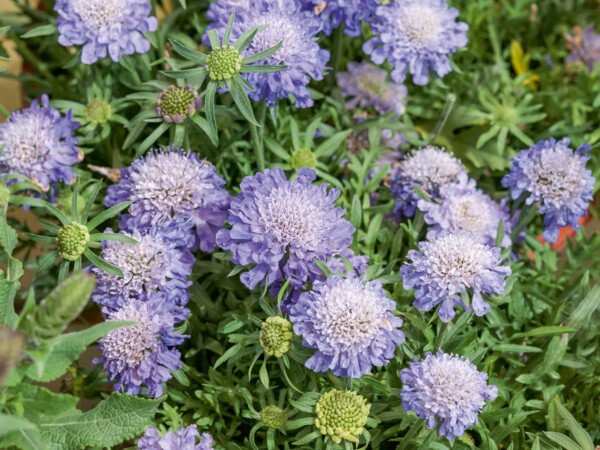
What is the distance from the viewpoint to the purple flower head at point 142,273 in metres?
0.95

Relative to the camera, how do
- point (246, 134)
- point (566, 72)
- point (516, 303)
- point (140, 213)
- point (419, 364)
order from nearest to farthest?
1. point (419, 364)
2. point (140, 213)
3. point (516, 303)
4. point (246, 134)
5. point (566, 72)

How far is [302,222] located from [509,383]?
1.42ft

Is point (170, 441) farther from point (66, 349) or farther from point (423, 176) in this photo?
point (423, 176)

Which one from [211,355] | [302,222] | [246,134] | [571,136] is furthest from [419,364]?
[571,136]

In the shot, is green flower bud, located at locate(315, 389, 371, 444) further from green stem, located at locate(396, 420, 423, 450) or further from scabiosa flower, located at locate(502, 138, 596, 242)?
scabiosa flower, located at locate(502, 138, 596, 242)

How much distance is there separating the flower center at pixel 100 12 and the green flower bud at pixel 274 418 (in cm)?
60

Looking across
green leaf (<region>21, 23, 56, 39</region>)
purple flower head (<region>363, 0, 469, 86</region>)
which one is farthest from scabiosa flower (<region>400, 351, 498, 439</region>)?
green leaf (<region>21, 23, 56, 39</region>)

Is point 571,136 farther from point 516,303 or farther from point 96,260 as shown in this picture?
point 96,260

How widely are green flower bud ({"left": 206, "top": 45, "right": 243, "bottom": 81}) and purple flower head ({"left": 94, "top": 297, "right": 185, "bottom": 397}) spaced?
0.98 ft

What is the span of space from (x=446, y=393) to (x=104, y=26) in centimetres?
71

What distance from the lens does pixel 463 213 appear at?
1073 millimetres

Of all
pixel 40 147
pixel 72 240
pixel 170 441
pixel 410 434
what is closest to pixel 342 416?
pixel 410 434

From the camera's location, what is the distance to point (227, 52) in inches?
37.1

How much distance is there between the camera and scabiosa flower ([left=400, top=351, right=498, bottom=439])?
2.70 ft
